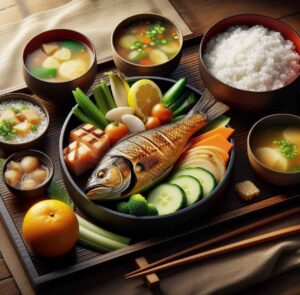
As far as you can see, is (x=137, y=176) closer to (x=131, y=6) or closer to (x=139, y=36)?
(x=139, y=36)

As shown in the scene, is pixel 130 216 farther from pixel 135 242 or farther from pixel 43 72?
pixel 43 72

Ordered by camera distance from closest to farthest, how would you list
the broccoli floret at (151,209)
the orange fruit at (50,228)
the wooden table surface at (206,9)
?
the orange fruit at (50,228) < the broccoli floret at (151,209) < the wooden table surface at (206,9)

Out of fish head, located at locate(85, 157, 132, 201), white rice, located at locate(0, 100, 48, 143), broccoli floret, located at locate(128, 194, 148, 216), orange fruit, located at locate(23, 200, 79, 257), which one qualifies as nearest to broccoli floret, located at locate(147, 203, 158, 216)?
broccoli floret, located at locate(128, 194, 148, 216)

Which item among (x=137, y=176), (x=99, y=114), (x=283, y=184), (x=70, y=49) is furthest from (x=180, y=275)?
(x=70, y=49)

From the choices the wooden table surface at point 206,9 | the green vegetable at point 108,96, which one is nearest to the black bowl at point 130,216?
the green vegetable at point 108,96

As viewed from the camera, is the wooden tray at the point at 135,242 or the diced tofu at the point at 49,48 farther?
the diced tofu at the point at 49,48

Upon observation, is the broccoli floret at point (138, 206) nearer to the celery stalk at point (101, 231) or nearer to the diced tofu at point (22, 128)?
the celery stalk at point (101, 231)
